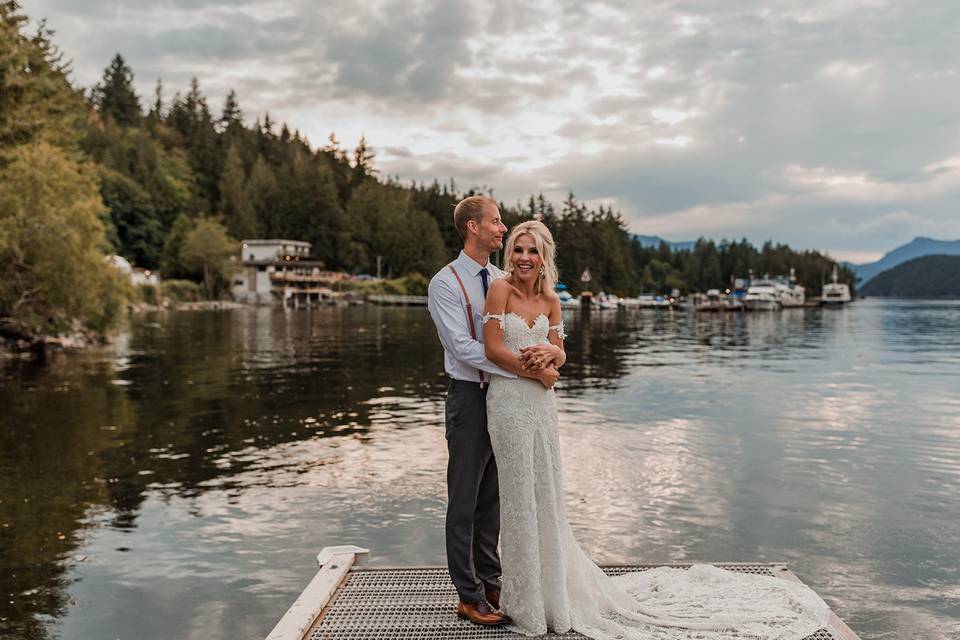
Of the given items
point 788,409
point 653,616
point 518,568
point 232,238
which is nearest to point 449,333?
point 518,568

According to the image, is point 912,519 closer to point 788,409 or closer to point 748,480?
point 748,480

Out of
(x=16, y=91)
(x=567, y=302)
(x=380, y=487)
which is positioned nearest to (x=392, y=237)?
(x=567, y=302)

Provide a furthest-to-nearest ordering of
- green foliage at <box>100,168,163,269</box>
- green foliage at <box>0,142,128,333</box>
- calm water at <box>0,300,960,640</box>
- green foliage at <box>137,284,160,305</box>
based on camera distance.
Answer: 1. green foliage at <box>100,168,163,269</box>
2. green foliage at <box>137,284,160,305</box>
3. green foliage at <box>0,142,128,333</box>
4. calm water at <box>0,300,960,640</box>

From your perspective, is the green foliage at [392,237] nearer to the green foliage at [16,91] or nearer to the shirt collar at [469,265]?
the green foliage at [16,91]

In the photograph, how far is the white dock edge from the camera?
5.59 meters

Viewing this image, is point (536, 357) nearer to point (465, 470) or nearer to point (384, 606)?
point (465, 470)

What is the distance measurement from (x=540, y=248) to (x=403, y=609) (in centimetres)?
302

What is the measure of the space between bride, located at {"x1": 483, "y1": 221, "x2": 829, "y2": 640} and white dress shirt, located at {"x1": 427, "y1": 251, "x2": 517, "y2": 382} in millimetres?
127

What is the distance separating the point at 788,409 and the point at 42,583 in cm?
1912

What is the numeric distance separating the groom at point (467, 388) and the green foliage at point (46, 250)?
35.9 m

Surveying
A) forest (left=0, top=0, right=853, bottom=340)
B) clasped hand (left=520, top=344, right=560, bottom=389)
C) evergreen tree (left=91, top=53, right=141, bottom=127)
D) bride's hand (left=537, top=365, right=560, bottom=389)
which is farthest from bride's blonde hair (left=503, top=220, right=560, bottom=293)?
evergreen tree (left=91, top=53, right=141, bottom=127)

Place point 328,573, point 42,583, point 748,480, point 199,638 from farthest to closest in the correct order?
point 748,480 < point 42,583 < point 199,638 < point 328,573

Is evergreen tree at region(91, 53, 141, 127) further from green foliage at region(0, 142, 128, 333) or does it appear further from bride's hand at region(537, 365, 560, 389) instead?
bride's hand at region(537, 365, 560, 389)

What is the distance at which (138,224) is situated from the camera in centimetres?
13038
